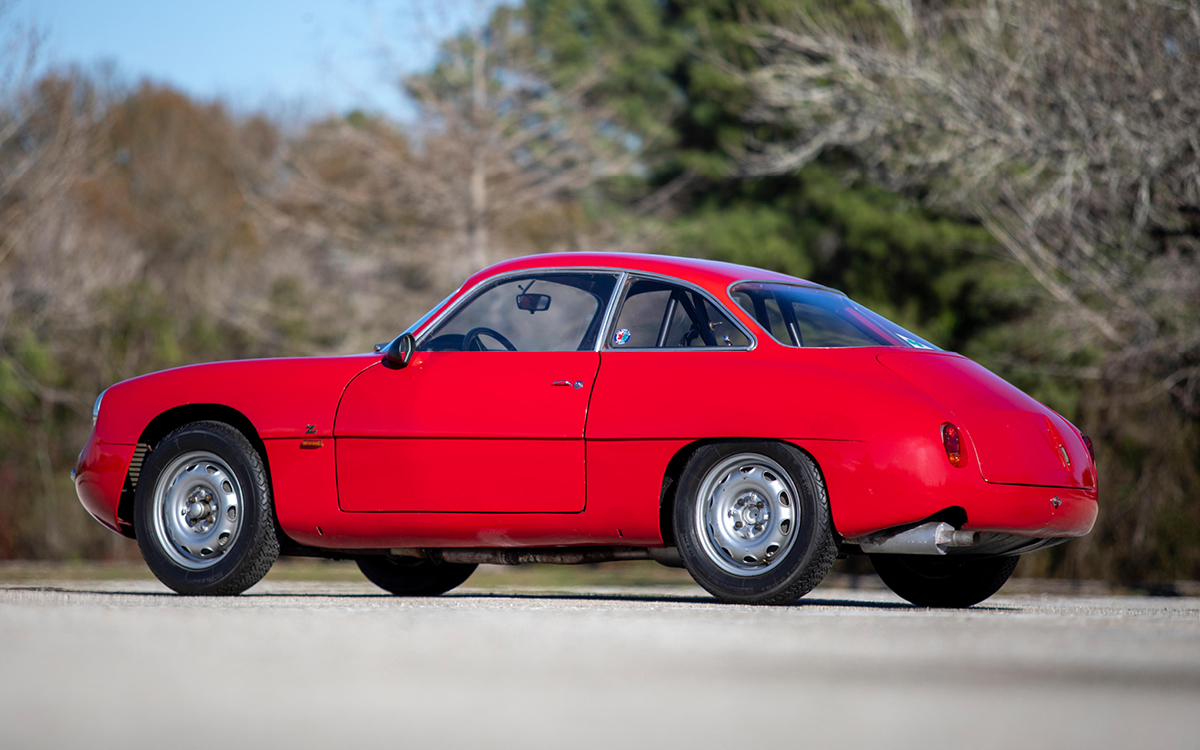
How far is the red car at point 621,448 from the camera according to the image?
610 cm

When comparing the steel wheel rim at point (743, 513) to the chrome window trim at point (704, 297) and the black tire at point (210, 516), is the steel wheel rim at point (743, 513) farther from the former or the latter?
the black tire at point (210, 516)

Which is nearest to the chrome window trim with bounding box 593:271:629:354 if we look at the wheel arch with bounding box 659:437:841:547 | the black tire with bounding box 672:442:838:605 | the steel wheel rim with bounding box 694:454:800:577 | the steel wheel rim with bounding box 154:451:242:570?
the wheel arch with bounding box 659:437:841:547

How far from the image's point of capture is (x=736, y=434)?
20.5 feet

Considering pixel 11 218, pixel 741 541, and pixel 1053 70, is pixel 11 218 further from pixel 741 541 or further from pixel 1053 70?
pixel 741 541

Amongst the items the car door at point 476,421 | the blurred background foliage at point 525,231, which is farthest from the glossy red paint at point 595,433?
the blurred background foliage at point 525,231

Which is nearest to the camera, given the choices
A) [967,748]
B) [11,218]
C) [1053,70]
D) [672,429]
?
[967,748]

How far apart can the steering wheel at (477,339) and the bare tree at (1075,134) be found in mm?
7950

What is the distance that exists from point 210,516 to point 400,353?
1261mm

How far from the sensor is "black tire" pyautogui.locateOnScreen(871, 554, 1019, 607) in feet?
23.7

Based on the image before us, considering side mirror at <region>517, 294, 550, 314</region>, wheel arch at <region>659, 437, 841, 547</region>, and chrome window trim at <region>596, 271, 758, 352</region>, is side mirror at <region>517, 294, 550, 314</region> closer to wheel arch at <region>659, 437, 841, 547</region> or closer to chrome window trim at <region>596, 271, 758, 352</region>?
chrome window trim at <region>596, 271, 758, 352</region>

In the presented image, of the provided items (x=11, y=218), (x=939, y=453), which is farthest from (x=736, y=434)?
(x=11, y=218)

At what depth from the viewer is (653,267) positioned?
273 inches

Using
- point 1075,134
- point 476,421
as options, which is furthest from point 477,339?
point 1075,134

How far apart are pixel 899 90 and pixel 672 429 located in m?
10.7
